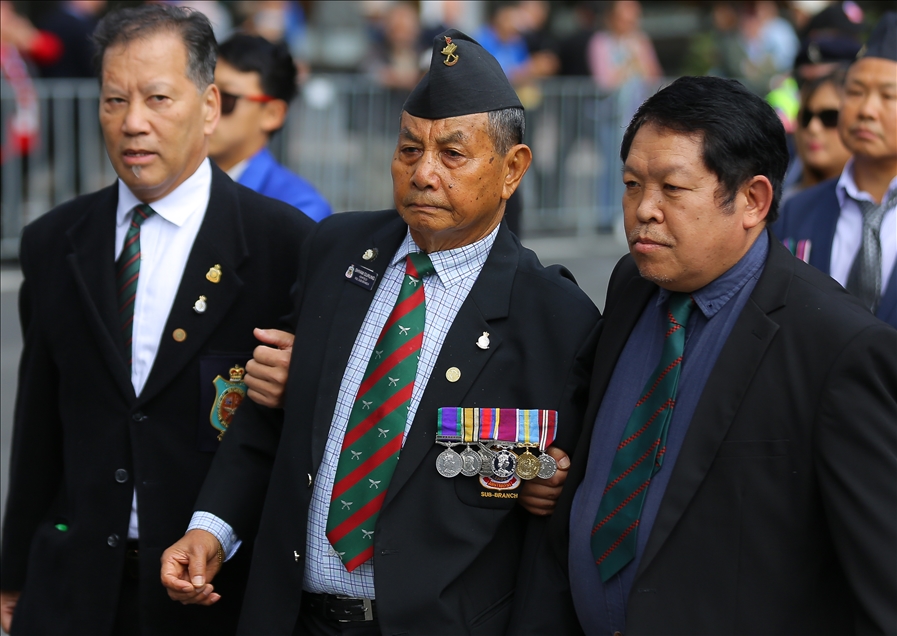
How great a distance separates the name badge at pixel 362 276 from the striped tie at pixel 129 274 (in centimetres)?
75

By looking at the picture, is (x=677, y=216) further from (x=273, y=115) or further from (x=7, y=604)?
(x=273, y=115)

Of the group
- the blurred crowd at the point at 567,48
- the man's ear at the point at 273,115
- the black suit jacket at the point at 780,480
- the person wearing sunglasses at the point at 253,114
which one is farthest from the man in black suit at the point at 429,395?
the blurred crowd at the point at 567,48

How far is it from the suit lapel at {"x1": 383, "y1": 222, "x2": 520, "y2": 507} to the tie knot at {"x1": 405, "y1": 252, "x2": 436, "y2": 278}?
13 centimetres

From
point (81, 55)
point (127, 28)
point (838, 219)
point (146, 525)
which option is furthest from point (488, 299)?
point (81, 55)

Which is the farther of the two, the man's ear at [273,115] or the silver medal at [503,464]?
the man's ear at [273,115]

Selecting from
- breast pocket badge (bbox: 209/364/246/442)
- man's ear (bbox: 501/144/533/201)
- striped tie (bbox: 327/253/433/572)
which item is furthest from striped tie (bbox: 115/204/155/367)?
man's ear (bbox: 501/144/533/201)

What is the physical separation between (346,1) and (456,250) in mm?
15642

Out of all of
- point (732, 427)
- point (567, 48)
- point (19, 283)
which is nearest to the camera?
point (732, 427)

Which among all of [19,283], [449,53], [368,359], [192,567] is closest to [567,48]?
[19,283]

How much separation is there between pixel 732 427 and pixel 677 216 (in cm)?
49

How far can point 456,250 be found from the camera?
283cm

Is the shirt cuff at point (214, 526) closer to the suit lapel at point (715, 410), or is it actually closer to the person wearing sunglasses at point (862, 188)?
the suit lapel at point (715, 410)

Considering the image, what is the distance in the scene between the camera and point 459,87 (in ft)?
8.87

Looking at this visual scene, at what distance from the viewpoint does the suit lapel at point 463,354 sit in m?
2.67
